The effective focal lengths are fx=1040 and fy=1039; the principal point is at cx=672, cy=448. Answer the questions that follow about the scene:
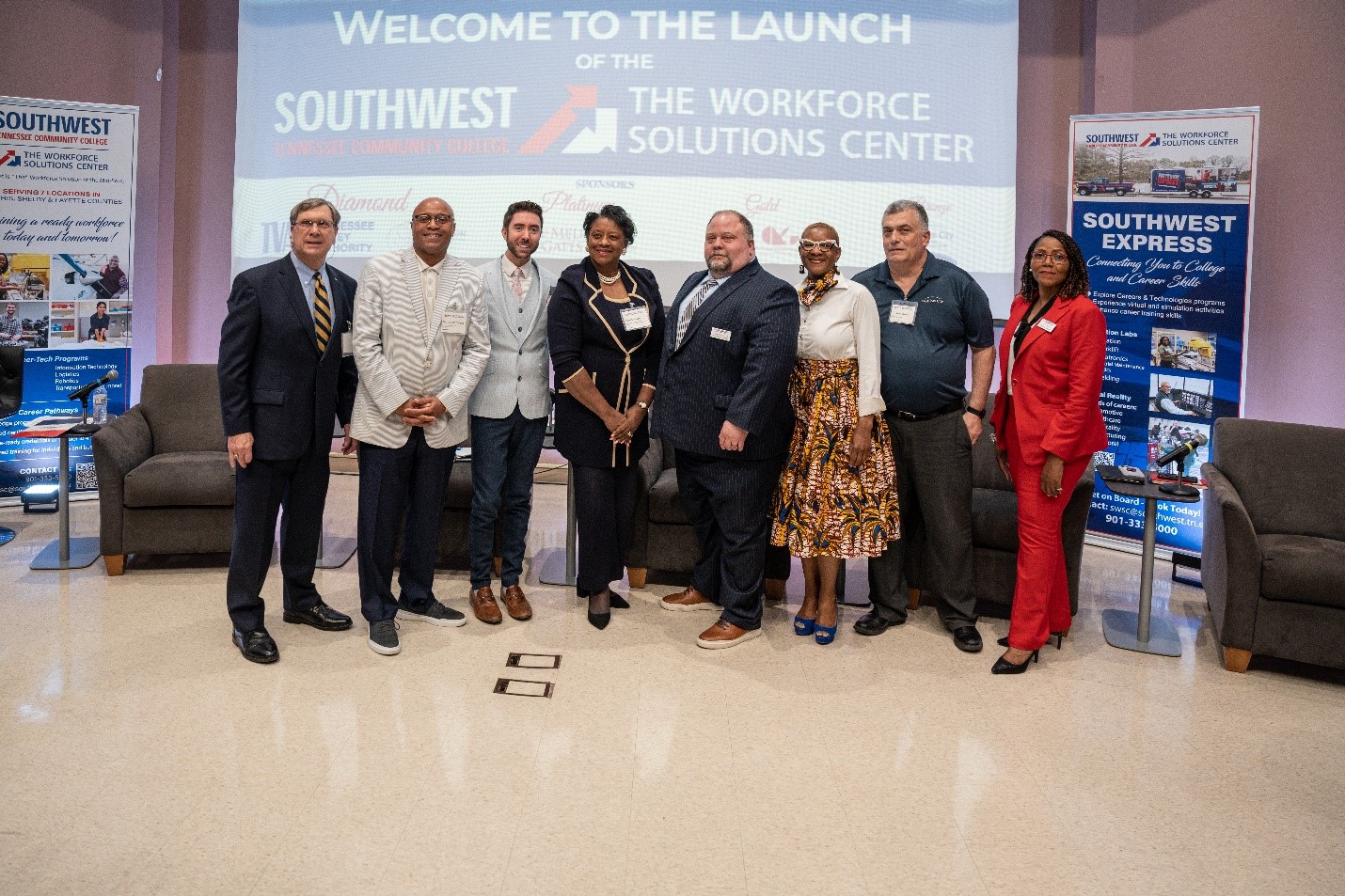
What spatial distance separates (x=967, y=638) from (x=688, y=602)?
3.57 feet

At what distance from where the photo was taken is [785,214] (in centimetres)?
597

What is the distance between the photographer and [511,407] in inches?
152

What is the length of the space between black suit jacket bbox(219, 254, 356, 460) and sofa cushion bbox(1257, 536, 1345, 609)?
3.30 m

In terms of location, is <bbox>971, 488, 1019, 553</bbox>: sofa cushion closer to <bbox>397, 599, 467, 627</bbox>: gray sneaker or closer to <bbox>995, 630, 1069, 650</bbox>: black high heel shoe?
<bbox>995, 630, 1069, 650</bbox>: black high heel shoe

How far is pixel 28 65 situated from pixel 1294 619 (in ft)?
23.4

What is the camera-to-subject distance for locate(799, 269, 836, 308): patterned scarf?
361 cm

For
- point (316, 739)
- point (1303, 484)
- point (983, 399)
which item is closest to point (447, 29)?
point (983, 399)

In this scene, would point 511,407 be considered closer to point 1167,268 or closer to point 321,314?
point 321,314

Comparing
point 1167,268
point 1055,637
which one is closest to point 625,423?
point 1055,637

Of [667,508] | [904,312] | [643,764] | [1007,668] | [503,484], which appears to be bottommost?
[643,764]

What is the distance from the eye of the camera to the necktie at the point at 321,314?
138 inches

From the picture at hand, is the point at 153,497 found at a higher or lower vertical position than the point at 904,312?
lower

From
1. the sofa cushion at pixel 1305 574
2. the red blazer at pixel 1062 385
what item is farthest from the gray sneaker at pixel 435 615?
the sofa cushion at pixel 1305 574

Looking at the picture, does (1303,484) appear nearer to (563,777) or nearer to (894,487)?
(894,487)
